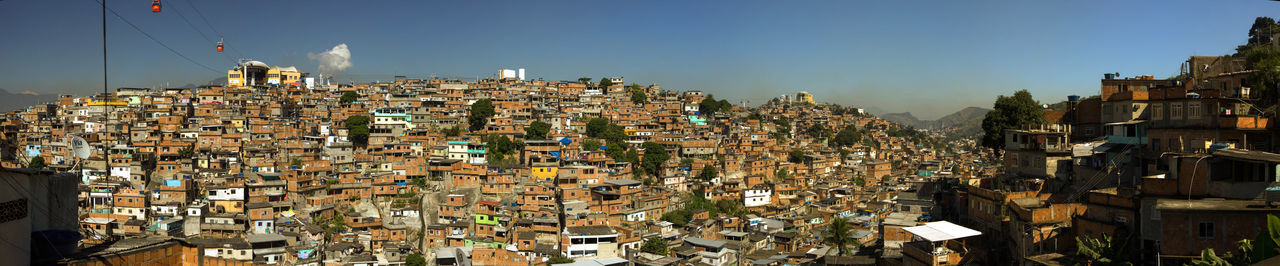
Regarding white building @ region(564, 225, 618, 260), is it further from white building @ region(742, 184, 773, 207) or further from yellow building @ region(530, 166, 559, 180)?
white building @ region(742, 184, 773, 207)

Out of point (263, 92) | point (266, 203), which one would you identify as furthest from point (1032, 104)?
point (263, 92)

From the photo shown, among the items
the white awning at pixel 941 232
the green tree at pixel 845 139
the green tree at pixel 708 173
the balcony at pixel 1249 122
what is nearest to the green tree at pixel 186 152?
the green tree at pixel 708 173

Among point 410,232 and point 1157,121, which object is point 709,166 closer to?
point 410,232

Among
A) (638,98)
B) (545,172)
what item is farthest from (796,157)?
(545,172)

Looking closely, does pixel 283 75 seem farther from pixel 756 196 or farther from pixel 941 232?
pixel 941 232

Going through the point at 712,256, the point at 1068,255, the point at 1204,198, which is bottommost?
the point at 712,256

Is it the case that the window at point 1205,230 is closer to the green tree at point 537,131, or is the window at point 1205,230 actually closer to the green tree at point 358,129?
the green tree at point 537,131

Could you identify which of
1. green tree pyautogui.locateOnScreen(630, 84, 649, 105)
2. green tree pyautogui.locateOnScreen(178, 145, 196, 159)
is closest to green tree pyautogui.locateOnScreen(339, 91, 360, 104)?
green tree pyautogui.locateOnScreen(178, 145, 196, 159)
